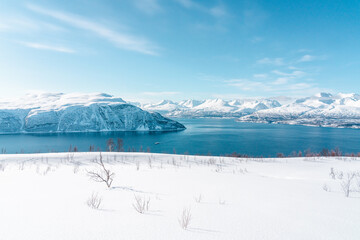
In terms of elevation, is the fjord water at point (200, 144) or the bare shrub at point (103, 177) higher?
the bare shrub at point (103, 177)

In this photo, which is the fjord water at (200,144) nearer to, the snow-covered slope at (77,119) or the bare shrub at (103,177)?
the snow-covered slope at (77,119)

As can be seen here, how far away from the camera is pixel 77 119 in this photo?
139 metres

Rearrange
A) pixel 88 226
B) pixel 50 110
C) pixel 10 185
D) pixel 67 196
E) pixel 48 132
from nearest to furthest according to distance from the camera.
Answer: pixel 88 226 < pixel 67 196 < pixel 10 185 < pixel 48 132 < pixel 50 110

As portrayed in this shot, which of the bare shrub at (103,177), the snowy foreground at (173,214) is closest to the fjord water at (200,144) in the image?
the bare shrub at (103,177)

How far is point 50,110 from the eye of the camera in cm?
14288

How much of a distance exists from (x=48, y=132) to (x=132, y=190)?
151126 millimetres

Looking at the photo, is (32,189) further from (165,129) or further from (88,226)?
(165,129)

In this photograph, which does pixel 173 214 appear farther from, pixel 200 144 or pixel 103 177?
pixel 200 144

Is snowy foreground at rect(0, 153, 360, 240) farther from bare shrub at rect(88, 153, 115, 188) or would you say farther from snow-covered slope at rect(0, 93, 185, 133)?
snow-covered slope at rect(0, 93, 185, 133)

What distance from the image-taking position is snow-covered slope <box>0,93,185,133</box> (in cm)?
12962

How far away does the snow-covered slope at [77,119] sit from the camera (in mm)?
129625

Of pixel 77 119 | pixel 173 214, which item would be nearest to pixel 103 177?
pixel 173 214

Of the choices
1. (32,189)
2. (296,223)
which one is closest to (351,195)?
(296,223)

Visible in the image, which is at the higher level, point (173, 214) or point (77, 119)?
point (173, 214)
